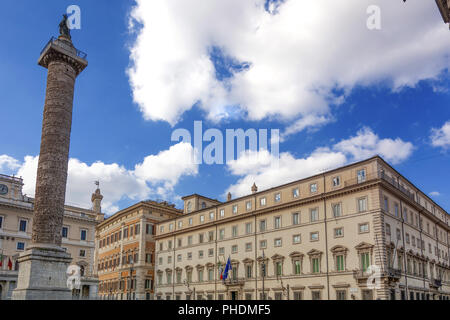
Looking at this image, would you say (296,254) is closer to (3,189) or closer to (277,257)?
(277,257)

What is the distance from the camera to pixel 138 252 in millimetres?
73312

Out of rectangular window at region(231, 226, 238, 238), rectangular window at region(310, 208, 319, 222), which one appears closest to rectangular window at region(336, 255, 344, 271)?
rectangular window at region(310, 208, 319, 222)

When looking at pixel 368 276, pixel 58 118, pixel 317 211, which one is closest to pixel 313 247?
pixel 317 211

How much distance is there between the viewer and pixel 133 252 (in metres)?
74.6

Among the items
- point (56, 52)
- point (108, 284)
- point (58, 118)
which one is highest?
point (56, 52)

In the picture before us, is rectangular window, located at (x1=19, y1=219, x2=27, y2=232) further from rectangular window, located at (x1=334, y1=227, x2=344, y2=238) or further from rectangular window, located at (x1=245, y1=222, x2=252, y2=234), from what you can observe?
rectangular window, located at (x1=334, y1=227, x2=344, y2=238)

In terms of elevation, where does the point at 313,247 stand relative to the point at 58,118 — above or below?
below

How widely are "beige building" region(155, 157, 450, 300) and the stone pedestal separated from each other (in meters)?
26.1

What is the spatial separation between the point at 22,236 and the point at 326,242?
40609 millimetres

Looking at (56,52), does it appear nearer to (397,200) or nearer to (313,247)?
(313,247)

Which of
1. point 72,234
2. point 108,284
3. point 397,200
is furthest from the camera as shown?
point 108,284

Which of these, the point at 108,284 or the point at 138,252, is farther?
the point at 108,284

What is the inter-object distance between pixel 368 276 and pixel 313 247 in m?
7.92
